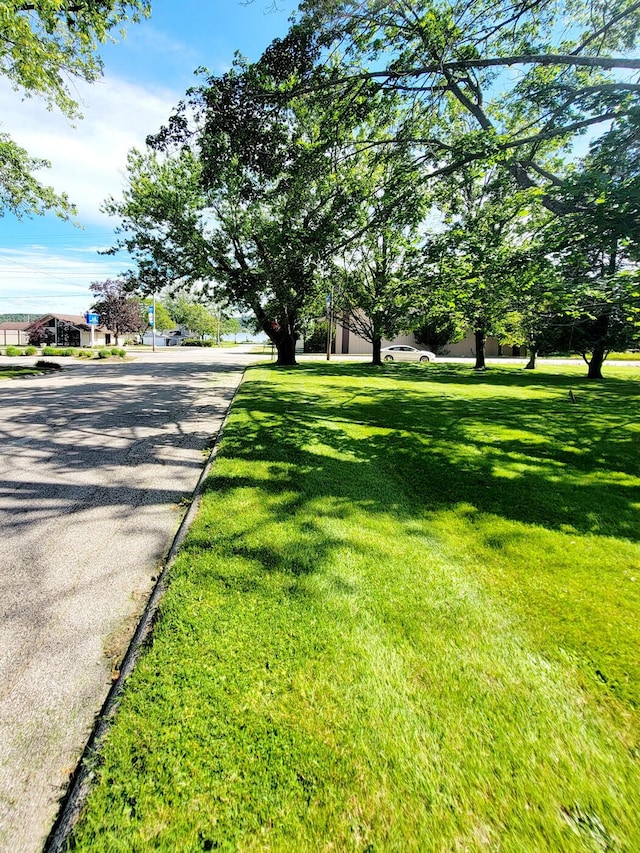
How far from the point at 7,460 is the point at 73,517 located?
2.56 m

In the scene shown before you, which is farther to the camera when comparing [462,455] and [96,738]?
[462,455]

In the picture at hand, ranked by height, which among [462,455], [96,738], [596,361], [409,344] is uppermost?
[409,344]

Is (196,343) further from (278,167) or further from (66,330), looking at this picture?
(278,167)

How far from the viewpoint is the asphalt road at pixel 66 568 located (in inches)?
61.1

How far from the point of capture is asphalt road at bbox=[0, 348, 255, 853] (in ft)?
5.09

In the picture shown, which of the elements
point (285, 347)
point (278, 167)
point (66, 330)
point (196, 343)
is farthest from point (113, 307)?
point (278, 167)

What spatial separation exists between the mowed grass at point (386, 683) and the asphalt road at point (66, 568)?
10.8 inches

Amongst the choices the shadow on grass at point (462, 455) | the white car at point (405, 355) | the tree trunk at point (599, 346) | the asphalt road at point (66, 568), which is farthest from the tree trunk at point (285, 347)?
the asphalt road at point (66, 568)

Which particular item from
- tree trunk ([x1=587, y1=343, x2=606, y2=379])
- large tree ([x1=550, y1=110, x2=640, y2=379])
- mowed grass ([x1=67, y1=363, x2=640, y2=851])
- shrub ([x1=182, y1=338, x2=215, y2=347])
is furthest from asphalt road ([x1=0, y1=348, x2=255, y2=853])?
shrub ([x1=182, y1=338, x2=215, y2=347])

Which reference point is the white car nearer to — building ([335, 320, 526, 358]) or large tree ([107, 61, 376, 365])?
building ([335, 320, 526, 358])

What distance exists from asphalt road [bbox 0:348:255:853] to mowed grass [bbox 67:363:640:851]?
0.27m

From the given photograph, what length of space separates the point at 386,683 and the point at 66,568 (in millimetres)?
2456

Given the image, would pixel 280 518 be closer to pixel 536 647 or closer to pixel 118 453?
pixel 536 647

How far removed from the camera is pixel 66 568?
283 cm
